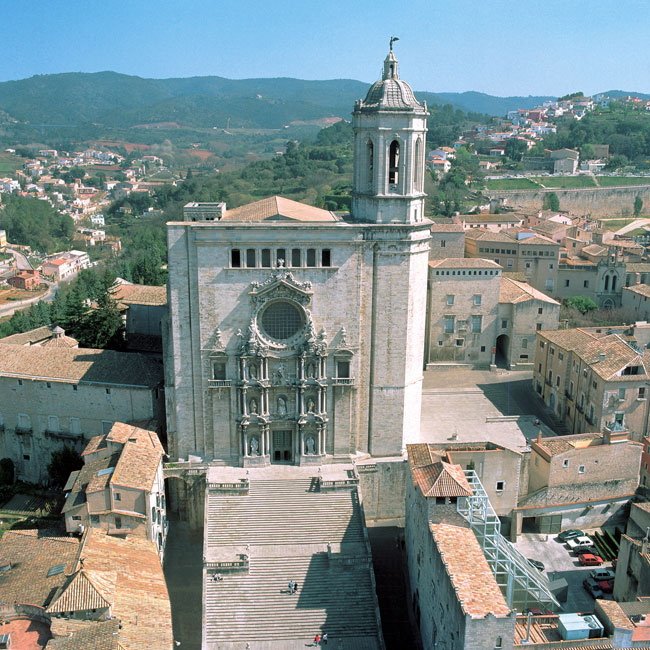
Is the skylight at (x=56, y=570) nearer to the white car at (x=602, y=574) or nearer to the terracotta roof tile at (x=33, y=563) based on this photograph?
the terracotta roof tile at (x=33, y=563)

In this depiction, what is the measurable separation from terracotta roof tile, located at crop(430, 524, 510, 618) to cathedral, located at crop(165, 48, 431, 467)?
31.3 feet

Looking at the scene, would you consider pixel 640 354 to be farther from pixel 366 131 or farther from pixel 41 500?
pixel 41 500

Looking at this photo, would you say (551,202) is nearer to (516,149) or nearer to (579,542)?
(516,149)

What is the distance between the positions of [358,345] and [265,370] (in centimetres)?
468

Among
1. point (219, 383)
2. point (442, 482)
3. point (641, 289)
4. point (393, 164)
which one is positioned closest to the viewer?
point (442, 482)

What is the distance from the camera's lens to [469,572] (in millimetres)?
25109

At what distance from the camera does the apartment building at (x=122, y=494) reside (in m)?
31.7

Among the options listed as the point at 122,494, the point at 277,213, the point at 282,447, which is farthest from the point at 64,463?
the point at 277,213

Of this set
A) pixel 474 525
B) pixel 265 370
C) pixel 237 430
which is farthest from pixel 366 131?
pixel 474 525

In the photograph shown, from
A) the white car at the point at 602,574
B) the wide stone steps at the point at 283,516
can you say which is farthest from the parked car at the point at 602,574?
the wide stone steps at the point at 283,516

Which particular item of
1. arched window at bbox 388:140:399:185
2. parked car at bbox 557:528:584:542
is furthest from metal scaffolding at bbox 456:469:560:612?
arched window at bbox 388:140:399:185

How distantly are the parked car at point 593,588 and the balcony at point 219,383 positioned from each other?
61.1 feet

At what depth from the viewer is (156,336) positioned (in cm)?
5097

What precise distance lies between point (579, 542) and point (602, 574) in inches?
107
